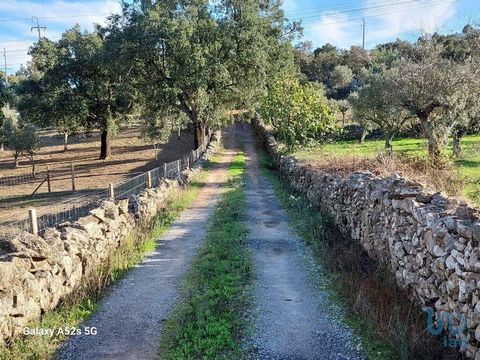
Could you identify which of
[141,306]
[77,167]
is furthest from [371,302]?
[77,167]

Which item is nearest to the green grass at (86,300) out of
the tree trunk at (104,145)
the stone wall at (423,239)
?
the stone wall at (423,239)

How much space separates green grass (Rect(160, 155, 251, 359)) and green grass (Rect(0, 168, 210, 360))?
1.46m

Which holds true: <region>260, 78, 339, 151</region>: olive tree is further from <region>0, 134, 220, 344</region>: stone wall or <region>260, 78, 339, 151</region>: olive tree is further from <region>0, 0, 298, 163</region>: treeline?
<region>0, 134, 220, 344</region>: stone wall

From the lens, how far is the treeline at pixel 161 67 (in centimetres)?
2662

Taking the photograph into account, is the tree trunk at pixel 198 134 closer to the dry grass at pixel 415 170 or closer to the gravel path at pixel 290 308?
the dry grass at pixel 415 170

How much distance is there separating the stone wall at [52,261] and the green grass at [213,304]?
6.62 ft

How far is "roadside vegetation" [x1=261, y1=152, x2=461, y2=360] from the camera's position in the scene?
5.31 meters

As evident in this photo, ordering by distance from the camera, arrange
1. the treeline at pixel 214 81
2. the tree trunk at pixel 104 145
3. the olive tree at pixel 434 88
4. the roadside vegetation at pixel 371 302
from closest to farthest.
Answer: the roadside vegetation at pixel 371 302
the olive tree at pixel 434 88
the treeline at pixel 214 81
the tree trunk at pixel 104 145

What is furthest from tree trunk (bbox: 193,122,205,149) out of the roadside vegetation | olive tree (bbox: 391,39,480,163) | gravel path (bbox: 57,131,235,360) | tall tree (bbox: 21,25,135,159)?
the roadside vegetation

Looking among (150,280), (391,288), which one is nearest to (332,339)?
(391,288)

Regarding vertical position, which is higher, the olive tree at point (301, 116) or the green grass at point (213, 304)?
the olive tree at point (301, 116)

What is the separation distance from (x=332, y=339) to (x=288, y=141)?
1985 cm

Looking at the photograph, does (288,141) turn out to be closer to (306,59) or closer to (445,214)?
(445,214)

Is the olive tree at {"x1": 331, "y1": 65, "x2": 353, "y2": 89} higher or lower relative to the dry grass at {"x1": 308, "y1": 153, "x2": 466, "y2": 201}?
higher
